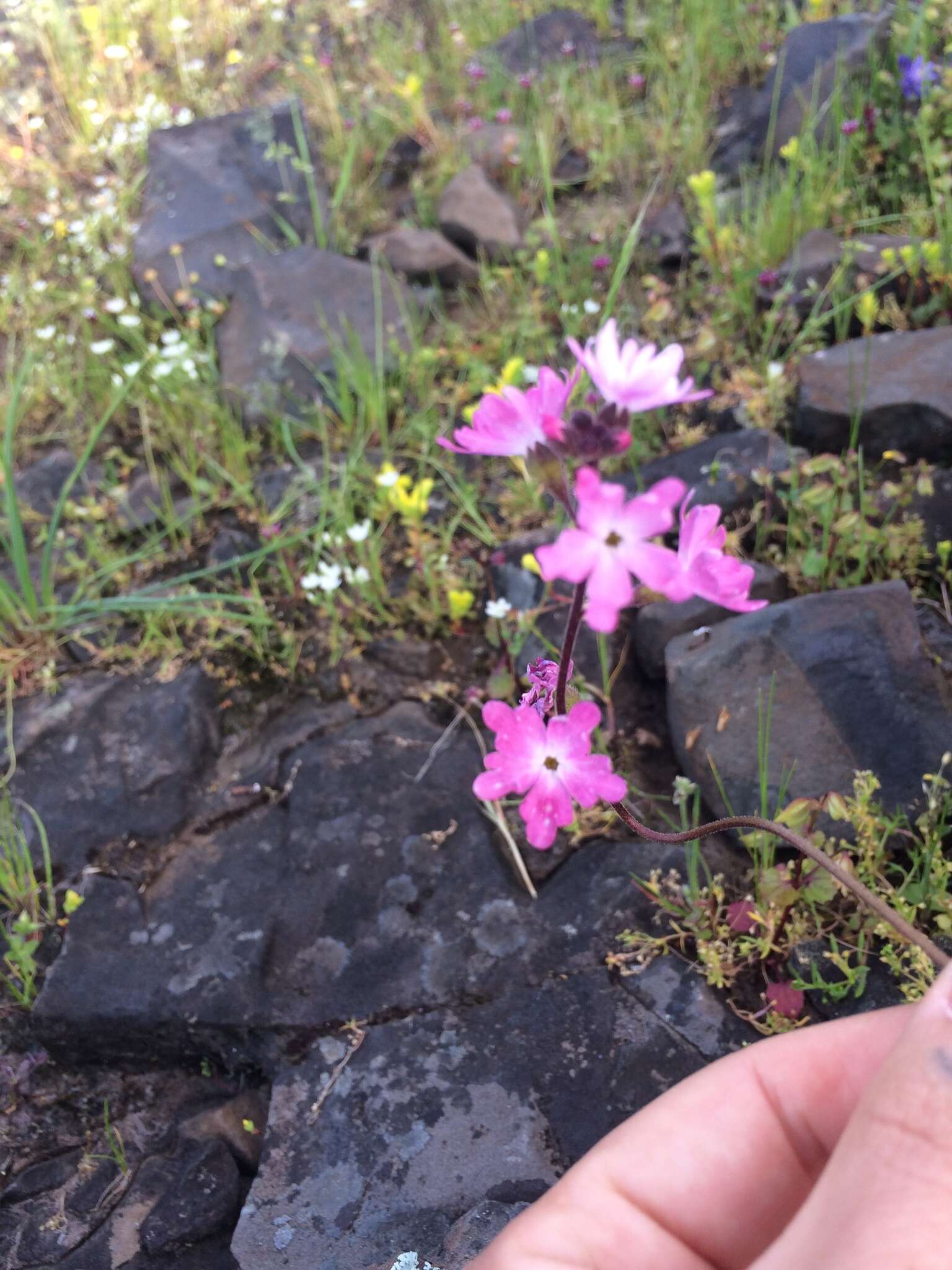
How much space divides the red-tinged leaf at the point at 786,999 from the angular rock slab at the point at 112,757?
148 centimetres

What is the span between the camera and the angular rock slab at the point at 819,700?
7.19 feet

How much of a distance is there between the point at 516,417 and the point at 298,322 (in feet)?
9.22

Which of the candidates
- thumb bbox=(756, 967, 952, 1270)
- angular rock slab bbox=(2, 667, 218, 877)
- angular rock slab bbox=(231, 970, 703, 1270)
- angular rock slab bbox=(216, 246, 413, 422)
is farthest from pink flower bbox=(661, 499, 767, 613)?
angular rock slab bbox=(216, 246, 413, 422)

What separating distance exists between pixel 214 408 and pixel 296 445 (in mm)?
311

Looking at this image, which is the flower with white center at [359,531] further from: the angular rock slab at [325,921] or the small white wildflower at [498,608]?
the angular rock slab at [325,921]

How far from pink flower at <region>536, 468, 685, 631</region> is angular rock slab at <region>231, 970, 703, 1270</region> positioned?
50.6 inches

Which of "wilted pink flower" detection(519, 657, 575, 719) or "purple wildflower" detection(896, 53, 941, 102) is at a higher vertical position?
"purple wildflower" detection(896, 53, 941, 102)

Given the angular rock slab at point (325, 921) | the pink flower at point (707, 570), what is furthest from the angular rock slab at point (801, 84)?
the pink flower at point (707, 570)

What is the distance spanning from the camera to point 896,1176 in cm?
93

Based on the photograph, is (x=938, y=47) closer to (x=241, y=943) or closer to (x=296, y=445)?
(x=296, y=445)

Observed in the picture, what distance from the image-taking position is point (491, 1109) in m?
1.94

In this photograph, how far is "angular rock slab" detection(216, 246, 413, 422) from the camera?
363 centimetres

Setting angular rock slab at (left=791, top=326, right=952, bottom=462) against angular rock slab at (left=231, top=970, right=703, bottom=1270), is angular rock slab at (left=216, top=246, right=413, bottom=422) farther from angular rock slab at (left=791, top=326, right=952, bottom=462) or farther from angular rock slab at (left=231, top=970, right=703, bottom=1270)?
angular rock slab at (left=231, top=970, right=703, bottom=1270)

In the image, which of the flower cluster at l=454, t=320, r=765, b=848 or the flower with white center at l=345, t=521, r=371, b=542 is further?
the flower with white center at l=345, t=521, r=371, b=542
